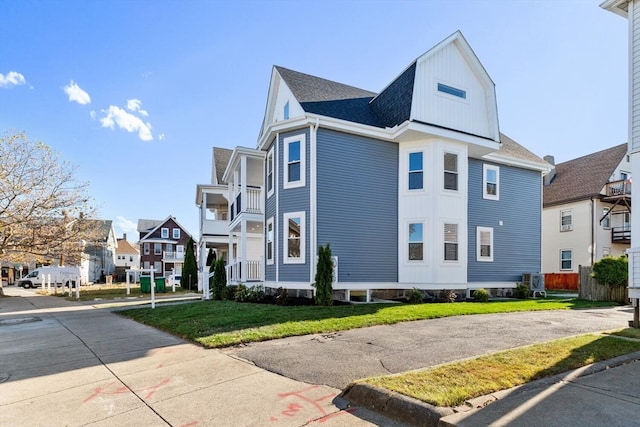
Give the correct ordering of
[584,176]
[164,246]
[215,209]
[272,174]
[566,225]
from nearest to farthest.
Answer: [272,174]
[566,225]
[584,176]
[215,209]
[164,246]

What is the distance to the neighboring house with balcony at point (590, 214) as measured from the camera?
25078 mm

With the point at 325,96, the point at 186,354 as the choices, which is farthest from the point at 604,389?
the point at 325,96

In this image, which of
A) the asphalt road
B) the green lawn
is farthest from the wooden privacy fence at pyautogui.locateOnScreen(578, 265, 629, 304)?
the asphalt road

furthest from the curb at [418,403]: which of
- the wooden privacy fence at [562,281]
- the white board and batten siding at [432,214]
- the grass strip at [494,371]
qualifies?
the wooden privacy fence at [562,281]

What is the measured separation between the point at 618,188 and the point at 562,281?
7041 mm

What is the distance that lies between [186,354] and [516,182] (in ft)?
52.4

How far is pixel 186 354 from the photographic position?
635cm

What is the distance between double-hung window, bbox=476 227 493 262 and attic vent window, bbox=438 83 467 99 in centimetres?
540

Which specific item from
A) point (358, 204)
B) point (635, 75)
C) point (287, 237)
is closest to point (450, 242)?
point (358, 204)

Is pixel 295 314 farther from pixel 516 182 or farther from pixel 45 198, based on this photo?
pixel 45 198

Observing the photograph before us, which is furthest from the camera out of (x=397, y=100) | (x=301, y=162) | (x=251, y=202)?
(x=251, y=202)

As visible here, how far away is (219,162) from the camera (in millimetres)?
26688

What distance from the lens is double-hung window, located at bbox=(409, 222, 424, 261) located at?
14250 millimetres

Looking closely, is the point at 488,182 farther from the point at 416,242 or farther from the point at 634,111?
the point at 634,111
